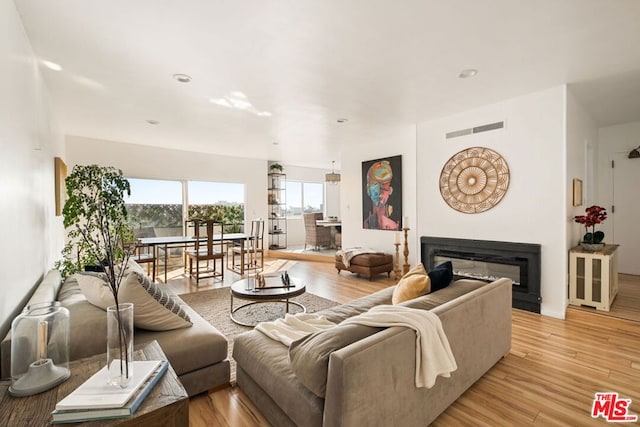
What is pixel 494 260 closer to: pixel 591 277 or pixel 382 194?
pixel 591 277

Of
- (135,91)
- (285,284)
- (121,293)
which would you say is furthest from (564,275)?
(135,91)

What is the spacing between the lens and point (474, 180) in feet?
13.2

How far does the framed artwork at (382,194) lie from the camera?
562cm

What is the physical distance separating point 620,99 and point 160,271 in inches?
309

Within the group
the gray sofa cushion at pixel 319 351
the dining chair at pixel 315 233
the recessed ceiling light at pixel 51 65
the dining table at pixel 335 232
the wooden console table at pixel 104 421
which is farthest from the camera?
the dining table at pixel 335 232

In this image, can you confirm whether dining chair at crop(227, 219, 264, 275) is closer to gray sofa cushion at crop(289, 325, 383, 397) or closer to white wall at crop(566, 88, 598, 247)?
gray sofa cushion at crop(289, 325, 383, 397)

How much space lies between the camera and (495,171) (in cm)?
381

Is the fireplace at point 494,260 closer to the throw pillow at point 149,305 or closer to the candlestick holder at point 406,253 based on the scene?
the candlestick holder at point 406,253

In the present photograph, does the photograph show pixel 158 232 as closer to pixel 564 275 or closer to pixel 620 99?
pixel 564 275

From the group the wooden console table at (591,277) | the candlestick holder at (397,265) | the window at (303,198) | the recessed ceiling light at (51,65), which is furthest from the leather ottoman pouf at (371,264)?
the recessed ceiling light at (51,65)

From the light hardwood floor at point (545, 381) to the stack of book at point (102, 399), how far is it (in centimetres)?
80

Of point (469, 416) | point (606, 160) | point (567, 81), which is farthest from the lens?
point (606, 160)

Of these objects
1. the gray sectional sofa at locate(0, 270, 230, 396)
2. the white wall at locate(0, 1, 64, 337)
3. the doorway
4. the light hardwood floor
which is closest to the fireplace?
the light hardwood floor

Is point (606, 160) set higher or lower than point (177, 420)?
higher
